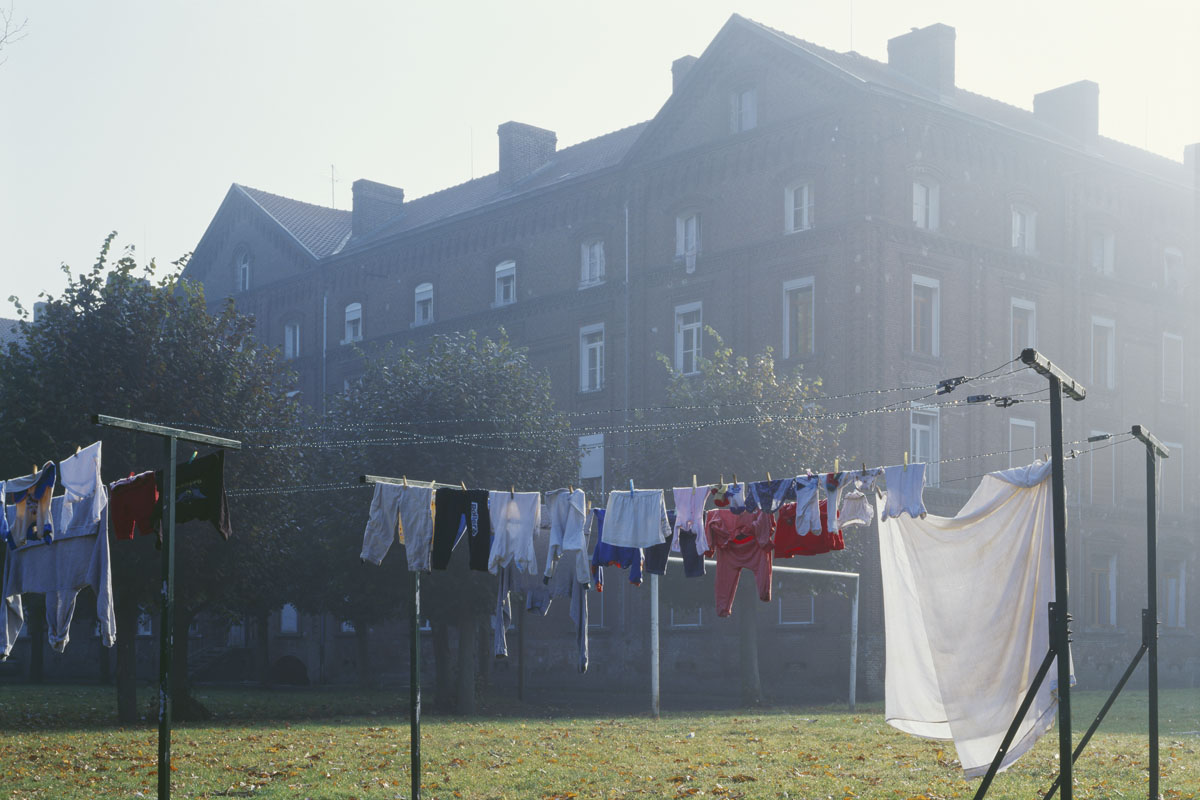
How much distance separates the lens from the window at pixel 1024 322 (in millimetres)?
41500

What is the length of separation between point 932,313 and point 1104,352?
8.26 meters

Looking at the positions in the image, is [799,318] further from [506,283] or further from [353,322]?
[353,322]

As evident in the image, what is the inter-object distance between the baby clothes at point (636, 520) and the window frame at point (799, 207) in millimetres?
20759

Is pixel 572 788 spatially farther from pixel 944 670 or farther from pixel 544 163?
pixel 544 163

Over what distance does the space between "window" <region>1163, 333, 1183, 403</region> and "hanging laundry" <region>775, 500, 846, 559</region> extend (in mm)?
30293

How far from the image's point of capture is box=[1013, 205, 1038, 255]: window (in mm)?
41750

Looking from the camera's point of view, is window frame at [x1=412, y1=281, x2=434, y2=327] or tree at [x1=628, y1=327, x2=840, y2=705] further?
window frame at [x1=412, y1=281, x2=434, y2=327]

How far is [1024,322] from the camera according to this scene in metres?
41.9

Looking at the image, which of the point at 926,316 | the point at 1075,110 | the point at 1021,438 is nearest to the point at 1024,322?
the point at 1021,438

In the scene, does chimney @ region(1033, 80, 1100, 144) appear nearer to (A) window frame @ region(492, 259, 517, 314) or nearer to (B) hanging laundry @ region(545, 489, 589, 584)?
(A) window frame @ region(492, 259, 517, 314)

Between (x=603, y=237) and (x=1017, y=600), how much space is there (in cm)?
3200

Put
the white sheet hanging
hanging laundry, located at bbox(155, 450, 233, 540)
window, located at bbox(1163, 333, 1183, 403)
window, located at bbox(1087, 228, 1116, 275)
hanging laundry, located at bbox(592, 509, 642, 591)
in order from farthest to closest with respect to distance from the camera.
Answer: window, located at bbox(1163, 333, 1183, 403) → window, located at bbox(1087, 228, 1116, 275) → hanging laundry, located at bbox(592, 509, 642, 591) → hanging laundry, located at bbox(155, 450, 233, 540) → the white sheet hanging

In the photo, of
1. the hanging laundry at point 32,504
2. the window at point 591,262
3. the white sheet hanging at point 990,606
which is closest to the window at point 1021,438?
the window at point 591,262

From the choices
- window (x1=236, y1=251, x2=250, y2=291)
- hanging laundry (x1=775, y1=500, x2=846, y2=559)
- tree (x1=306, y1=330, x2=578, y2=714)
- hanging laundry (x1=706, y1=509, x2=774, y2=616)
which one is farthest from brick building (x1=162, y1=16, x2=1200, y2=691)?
hanging laundry (x1=775, y1=500, x2=846, y2=559)
